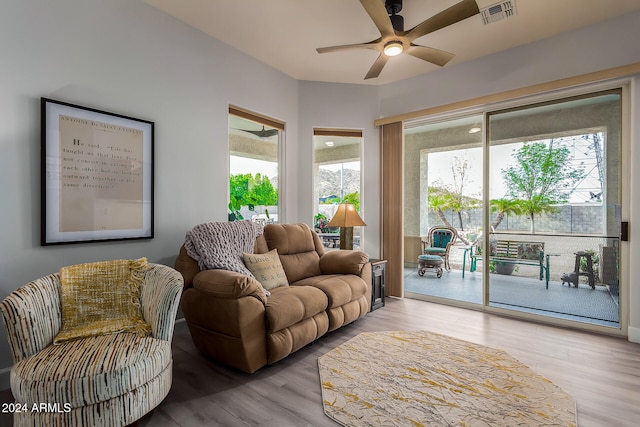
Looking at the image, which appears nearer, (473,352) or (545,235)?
(473,352)

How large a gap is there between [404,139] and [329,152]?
1039 millimetres

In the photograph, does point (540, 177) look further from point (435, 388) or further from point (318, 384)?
point (318, 384)

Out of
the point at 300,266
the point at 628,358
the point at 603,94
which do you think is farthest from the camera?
the point at 300,266

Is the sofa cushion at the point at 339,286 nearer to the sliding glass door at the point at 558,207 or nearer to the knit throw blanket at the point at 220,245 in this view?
the knit throw blanket at the point at 220,245

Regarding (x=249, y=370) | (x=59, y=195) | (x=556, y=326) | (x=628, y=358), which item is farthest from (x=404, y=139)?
(x=59, y=195)

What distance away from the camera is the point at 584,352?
2533mm

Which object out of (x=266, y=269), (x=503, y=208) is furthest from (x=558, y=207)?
(x=266, y=269)

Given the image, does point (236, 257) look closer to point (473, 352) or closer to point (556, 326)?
point (473, 352)

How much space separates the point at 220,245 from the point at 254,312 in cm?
75

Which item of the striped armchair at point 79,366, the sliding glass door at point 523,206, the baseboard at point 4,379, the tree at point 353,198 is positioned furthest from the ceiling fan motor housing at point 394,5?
the baseboard at point 4,379

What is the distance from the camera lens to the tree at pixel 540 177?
3182 millimetres

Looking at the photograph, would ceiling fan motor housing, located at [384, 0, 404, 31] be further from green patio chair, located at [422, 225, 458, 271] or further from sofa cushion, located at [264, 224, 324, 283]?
green patio chair, located at [422, 225, 458, 271]

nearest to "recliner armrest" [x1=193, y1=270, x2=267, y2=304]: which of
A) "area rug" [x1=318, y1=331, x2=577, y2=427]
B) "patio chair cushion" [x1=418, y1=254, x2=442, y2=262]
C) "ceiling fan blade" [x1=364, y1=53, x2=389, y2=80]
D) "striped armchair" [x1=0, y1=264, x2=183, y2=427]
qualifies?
"striped armchair" [x1=0, y1=264, x2=183, y2=427]

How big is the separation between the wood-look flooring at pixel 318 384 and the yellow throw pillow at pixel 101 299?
1.79 ft
